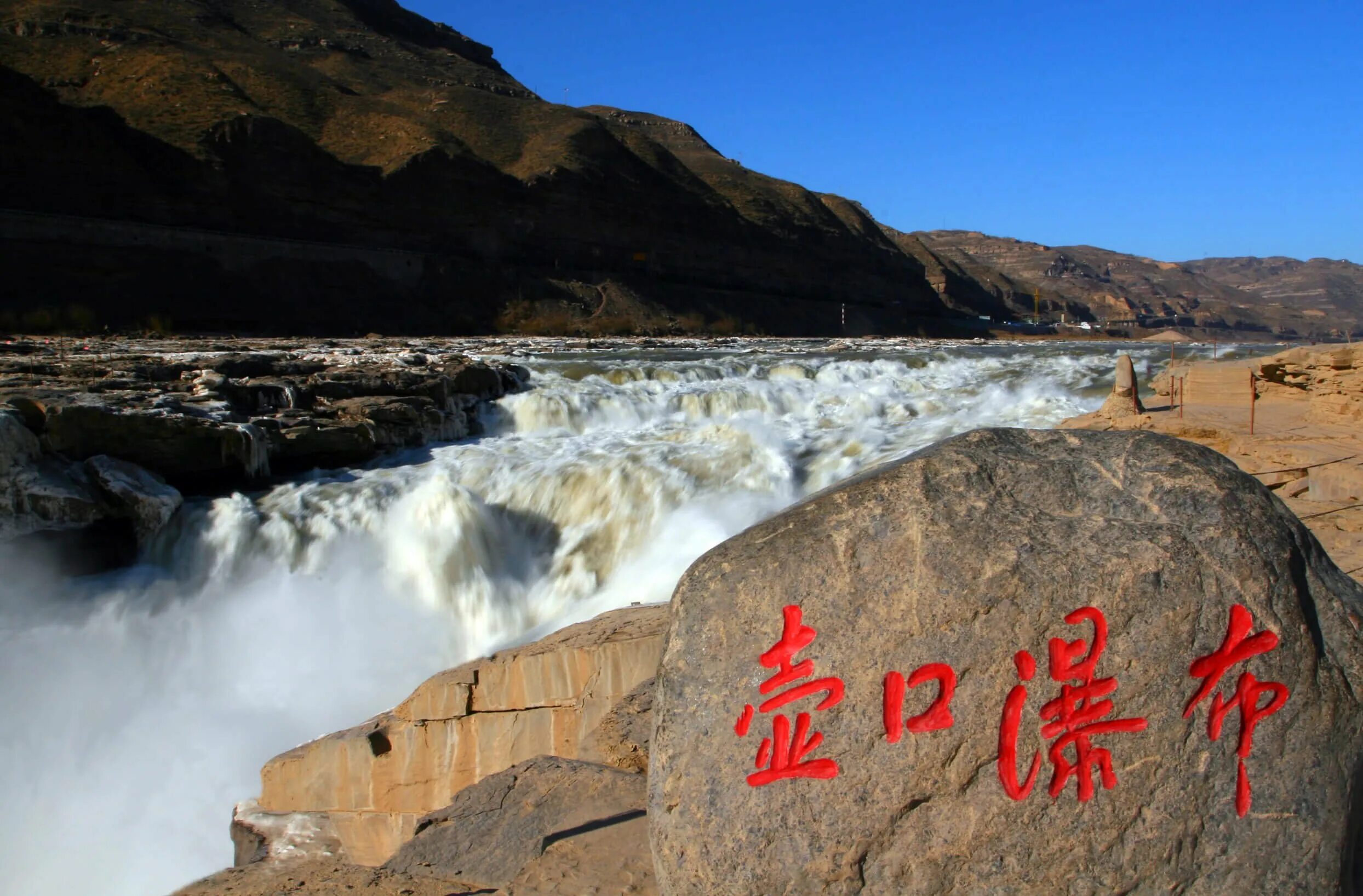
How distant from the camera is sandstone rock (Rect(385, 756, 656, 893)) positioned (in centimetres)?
292

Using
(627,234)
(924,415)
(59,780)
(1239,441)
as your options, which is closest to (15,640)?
(59,780)

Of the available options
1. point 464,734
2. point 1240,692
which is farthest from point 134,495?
point 1240,692

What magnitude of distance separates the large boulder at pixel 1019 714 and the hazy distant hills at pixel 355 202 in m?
25.5

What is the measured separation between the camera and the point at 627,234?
49500 mm

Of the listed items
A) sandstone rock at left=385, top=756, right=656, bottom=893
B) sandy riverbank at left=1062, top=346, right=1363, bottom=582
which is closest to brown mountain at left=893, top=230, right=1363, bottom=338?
sandy riverbank at left=1062, top=346, right=1363, bottom=582

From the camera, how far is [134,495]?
29.7 feet

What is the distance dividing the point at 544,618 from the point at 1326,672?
687 centimetres

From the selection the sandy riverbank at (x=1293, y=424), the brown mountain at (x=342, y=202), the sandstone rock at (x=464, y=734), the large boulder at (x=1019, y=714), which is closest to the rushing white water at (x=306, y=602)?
the sandstone rock at (x=464, y=734)

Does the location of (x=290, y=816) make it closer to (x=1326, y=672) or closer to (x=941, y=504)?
(x=941, y=504)

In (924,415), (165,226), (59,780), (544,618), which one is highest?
(165,226)

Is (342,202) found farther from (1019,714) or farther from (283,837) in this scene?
(1019,714)

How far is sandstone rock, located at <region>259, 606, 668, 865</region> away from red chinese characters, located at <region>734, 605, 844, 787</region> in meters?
2.21

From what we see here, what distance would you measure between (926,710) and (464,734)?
9.71ft

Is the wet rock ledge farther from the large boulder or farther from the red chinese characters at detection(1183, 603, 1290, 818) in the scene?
the red chinese characters at detection(1183, 603, 1290, 818)
